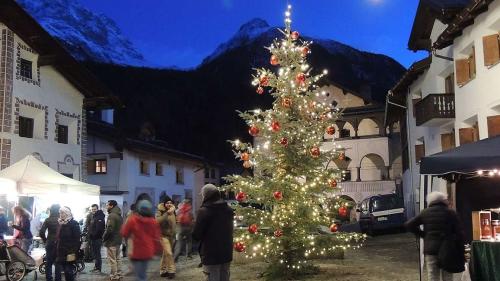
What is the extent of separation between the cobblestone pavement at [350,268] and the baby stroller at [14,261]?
1433mm

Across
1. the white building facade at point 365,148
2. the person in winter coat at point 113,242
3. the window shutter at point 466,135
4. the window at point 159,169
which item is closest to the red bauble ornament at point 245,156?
the person in winter coat at point 113,242

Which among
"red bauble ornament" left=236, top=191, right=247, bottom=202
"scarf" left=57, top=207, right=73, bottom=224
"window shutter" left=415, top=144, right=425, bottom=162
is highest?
"window shutter" left=415, top=144, right=425, bottom=162

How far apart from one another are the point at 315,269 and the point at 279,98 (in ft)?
13.0

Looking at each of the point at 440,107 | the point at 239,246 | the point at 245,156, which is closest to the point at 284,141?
the point at 245,156

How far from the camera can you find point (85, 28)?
5512 inches

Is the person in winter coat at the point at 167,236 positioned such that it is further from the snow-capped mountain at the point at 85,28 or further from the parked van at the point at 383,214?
the snow-capped mountain at the point at 85,28

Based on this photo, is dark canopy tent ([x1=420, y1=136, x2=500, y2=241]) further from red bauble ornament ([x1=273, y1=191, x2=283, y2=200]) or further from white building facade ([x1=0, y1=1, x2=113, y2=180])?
white building facade ([x1=0, y1=1, x2=113, y2=180])

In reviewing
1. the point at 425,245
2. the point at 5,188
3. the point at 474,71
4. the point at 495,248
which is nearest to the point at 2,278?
the point at 5,188

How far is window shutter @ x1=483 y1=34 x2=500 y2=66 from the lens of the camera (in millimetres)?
15852

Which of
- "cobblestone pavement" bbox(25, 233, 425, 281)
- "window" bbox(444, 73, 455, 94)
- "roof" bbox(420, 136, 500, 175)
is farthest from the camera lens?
"window" bbox(444, 73, 455, 94)

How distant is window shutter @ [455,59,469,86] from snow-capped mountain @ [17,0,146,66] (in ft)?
349

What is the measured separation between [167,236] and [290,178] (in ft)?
11.6

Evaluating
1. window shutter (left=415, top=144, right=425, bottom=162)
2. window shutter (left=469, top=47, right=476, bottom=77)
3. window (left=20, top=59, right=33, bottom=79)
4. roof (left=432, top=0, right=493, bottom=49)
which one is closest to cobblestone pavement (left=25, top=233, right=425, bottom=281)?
window shutter (left=469, top=47, right=476, bottom=77)

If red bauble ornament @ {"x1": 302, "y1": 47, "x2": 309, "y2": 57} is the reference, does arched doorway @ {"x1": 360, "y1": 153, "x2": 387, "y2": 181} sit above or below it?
below
